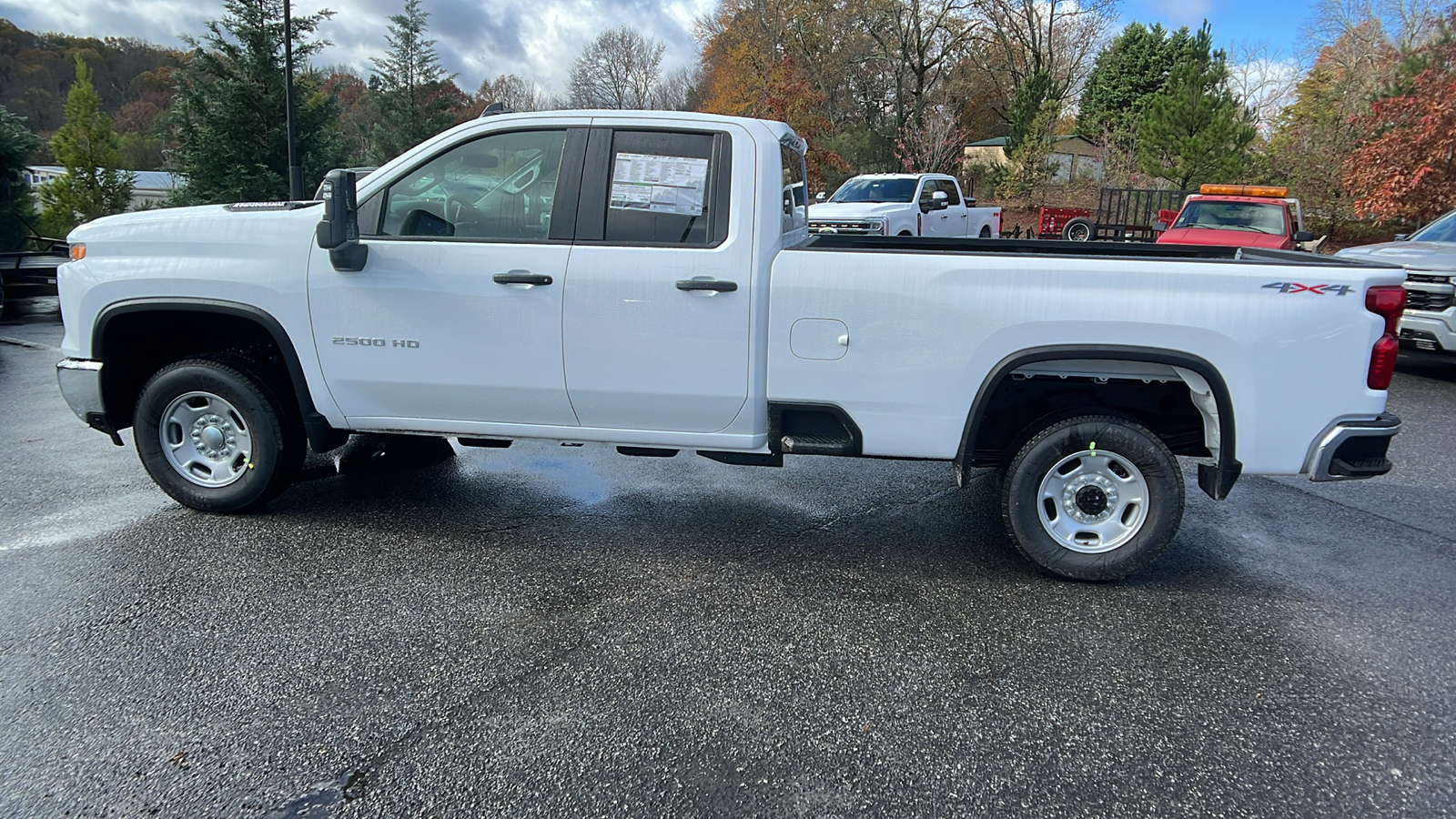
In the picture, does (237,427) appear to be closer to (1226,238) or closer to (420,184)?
(420,184)

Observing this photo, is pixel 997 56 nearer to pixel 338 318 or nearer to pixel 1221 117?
pixel 1221 117

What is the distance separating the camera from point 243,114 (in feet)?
70.0

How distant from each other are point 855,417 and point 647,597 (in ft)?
3.94

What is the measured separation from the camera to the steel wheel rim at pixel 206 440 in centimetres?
443

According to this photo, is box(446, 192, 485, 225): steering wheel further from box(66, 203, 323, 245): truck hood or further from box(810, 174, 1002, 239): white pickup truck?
box(810, 174, 1002, 239): white pickup truck

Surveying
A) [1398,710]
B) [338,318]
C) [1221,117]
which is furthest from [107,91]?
[1398,710]

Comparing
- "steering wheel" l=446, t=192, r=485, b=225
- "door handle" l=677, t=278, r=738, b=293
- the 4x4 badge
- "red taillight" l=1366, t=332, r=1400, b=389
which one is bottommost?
"red taillight" l=1366, t=332, r=1400, b=389

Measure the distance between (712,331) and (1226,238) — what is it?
11334 mm

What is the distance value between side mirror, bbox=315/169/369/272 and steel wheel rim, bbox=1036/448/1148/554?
10.8ft

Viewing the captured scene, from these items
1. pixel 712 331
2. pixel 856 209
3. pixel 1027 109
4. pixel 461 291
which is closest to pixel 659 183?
pixel 712 331

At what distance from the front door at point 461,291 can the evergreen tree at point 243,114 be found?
65.5ft

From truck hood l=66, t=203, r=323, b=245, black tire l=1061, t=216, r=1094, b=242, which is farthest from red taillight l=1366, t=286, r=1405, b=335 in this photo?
black tire l=1061, t=216, r=1094, b=242

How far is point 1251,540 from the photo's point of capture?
14.9ft

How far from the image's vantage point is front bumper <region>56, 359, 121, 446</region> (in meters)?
4.31
